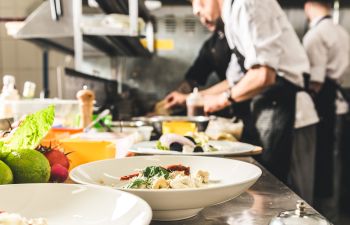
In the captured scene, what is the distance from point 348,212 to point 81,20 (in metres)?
3.31

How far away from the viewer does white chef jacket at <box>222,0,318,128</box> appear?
8.18 feet

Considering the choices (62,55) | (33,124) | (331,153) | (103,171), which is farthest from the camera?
(62,55)

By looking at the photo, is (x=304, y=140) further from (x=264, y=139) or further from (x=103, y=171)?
(x=103, y=171)

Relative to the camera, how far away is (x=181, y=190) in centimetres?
80

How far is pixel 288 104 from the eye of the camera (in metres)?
2.66

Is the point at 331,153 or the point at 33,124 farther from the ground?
the point at 33,124

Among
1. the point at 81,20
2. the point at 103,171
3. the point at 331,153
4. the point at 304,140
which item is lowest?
the point at 331,153

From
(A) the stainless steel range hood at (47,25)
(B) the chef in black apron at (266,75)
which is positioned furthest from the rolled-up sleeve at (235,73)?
(A) the stainless steel range hood at (47,25)

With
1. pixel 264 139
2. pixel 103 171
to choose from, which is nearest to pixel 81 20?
pixel 264 139

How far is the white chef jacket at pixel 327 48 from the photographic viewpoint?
4256 mm

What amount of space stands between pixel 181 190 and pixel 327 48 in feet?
12.7

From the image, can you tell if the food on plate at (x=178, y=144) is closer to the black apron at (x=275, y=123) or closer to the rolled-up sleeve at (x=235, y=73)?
the black apron at (x=275, y=123)

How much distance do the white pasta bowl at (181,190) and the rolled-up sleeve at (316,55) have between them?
10.3 feet

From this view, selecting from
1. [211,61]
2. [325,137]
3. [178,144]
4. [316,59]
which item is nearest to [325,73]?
[316,59]
